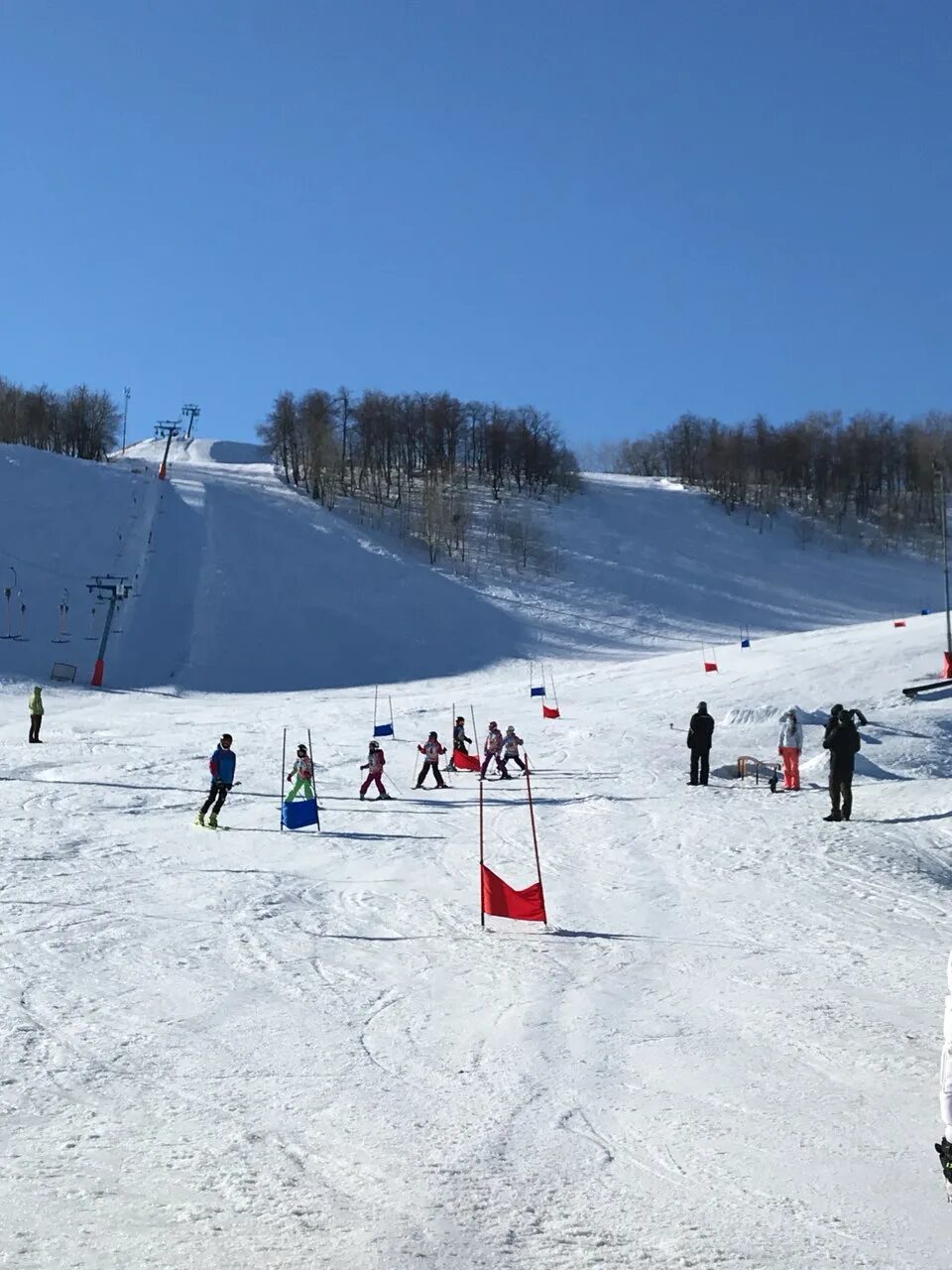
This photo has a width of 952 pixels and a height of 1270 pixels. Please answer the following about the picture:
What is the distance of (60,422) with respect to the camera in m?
97.8

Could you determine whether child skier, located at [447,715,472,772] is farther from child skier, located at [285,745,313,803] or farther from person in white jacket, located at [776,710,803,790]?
person in white jacket, located at [776,710,803,790]

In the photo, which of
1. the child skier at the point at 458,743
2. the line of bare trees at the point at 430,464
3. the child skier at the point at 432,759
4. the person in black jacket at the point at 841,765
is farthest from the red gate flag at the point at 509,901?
the line of bare trees at the point at 430,464

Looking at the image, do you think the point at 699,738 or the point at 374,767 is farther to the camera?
the point at 699,738

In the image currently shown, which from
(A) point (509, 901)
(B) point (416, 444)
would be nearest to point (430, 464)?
(B) point (416, 444)

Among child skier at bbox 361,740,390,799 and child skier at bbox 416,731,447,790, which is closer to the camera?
child skier at bbox 361,740,390,799

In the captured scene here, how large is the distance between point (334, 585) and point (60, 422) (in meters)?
47.2

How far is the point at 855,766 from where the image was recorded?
75.3ft

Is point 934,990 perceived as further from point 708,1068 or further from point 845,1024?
point 708,1068

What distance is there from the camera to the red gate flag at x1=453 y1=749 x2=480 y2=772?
81.8 feet

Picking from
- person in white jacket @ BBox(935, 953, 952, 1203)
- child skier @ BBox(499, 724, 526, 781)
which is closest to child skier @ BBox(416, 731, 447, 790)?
child skier @ BBox(499, 724, 526, 781)

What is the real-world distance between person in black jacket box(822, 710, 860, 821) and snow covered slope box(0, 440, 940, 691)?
1187 inches

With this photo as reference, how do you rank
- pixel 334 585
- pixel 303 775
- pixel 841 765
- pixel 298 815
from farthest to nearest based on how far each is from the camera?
pixel 334 585, pixel 303 775, pixel 298 815, pixel 841 765

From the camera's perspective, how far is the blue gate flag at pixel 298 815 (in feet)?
57.4

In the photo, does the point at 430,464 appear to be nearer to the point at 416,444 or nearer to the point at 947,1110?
the point at 416,444
